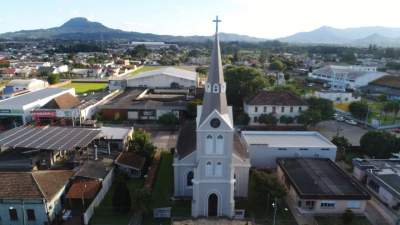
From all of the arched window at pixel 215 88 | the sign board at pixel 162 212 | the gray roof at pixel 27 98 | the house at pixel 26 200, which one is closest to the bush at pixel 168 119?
the gray roof at pixel 27 98

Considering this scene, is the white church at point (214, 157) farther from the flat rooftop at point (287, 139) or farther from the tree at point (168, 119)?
the tree at point (168, 119)

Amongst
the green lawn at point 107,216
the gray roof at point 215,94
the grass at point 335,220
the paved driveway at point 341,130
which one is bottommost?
the grass at point 335,220

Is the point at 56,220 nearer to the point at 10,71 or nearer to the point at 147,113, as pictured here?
the point at 147,113

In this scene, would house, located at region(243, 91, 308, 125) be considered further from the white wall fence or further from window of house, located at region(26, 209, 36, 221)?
window of house, located at region(26, 209, 36, 221)

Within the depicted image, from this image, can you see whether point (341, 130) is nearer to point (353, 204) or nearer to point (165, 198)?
point (353, 204)

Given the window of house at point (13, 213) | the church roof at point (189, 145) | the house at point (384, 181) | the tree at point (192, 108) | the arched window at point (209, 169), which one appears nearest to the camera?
the window of house at point (13, 213)

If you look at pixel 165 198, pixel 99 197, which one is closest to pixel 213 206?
pixel 165 198
